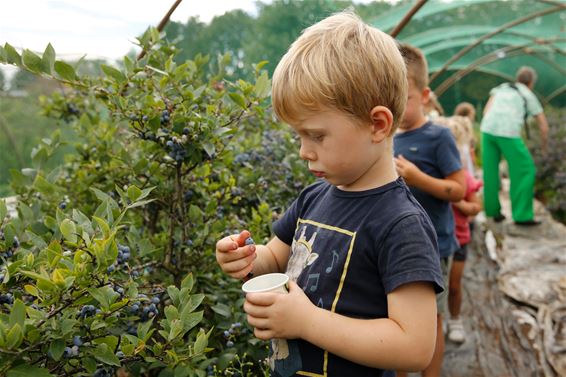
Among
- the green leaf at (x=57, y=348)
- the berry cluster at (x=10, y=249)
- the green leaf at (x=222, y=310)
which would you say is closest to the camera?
the green leaf at (x=57, y=348)

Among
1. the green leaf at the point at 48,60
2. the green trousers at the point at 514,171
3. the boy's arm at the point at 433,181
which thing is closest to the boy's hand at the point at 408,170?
the boy's arm at the point at 433,181

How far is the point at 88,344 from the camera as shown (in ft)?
4.04

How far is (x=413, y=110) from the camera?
8.52ft

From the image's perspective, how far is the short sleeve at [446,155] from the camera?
2547mm

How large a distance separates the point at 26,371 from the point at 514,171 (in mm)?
6402

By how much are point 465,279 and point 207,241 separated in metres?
3.59

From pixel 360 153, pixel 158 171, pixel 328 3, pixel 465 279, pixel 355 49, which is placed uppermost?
pixel 328 3

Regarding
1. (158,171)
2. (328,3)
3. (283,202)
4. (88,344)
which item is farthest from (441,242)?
(328,3)

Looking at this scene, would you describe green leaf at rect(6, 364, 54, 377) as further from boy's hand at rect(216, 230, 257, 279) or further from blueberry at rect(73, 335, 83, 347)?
boy's hand at rect(216, 230, 257, 279)

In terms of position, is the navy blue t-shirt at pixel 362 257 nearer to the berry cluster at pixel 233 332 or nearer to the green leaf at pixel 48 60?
the berry cluster at pixel 233 332

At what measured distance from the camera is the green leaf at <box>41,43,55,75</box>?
5.16ft

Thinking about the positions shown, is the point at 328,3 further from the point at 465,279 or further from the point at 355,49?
the point at 355,49

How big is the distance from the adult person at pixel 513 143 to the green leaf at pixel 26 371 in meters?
6.02

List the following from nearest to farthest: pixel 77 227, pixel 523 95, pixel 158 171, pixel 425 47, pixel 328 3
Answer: pixel 77 227 < pixel 158 171 < pixel 328 3 < pixel 523 95 < pixel 425 47
